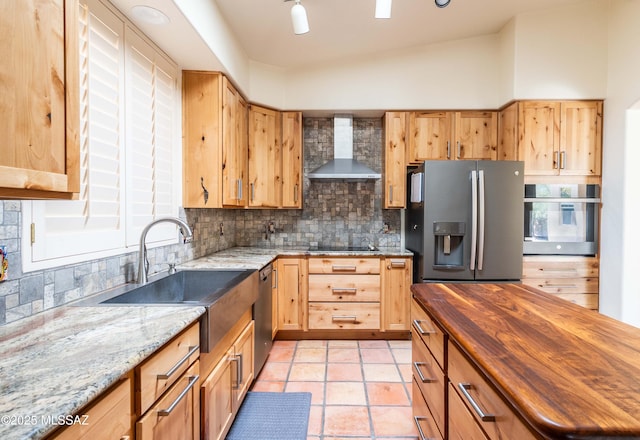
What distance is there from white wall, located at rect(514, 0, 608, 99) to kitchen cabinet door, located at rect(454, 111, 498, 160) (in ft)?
1.22

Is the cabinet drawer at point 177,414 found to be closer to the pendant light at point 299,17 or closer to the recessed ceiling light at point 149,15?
the recessed ceiling light at point 149,15

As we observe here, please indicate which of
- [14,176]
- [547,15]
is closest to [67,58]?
[14,176]


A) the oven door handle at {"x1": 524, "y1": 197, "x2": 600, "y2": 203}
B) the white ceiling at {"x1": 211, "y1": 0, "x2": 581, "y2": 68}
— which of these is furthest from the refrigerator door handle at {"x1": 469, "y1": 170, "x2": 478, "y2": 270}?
the white ceiling at {"x1": 211, "y1": 0, "x2": 581, "y2": 68}

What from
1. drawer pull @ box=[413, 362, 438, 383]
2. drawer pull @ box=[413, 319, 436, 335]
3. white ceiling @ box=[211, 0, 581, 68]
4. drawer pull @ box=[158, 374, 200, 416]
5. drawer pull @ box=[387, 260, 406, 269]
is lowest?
drawer pull @ box=[413, 362, 438, 383]

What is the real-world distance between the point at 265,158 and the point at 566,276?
120 inches

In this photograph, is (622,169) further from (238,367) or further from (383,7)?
(238,367)

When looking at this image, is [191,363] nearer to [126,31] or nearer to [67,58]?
[67,58]

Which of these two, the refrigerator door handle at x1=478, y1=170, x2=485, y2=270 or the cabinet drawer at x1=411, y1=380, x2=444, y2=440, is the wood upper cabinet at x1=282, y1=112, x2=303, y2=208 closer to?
the refrigerator door handle at x1=478, y1=170, x2=485, y2=270

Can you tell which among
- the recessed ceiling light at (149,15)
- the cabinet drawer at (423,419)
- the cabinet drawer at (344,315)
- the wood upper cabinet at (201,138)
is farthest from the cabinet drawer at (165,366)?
the cabinet drawer at (344,315)

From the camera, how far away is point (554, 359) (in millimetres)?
831

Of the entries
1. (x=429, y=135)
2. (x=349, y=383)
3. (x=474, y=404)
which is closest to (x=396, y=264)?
(x=349, y=383)

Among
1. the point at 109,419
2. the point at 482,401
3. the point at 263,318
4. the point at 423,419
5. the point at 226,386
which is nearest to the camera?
the point at 109,419

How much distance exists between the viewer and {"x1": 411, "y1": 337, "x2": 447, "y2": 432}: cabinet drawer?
1.25m

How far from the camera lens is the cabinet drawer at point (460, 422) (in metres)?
0.94
